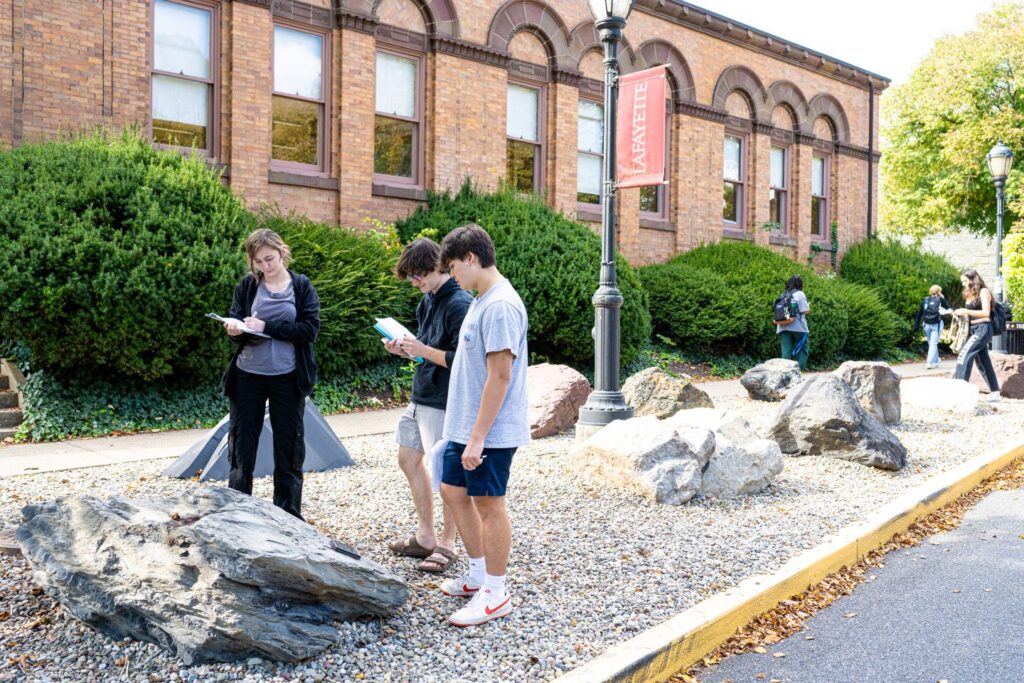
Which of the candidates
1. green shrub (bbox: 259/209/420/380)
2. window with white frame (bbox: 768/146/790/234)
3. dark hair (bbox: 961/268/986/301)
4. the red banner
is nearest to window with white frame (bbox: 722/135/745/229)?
window with white frame (bbox: 768/146/790/234)

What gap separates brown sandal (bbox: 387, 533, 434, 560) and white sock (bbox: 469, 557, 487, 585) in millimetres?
683

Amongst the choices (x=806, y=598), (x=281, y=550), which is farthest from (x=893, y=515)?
(x=281, y=550)

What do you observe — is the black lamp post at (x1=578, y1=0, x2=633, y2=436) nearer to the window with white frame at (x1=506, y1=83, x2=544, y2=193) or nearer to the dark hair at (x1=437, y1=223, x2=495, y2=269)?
the dark hair at (x1=437, y1=223, x2=495, y2=269)

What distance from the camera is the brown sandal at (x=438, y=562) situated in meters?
4.73

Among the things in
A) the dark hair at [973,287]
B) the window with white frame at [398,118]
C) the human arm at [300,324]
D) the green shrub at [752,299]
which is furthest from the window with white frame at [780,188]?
the human arm at [300,324]

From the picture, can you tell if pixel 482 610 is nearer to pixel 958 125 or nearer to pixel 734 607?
pixel 734 607

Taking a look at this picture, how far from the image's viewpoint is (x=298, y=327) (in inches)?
202

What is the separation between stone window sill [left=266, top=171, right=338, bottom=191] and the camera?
534 inches

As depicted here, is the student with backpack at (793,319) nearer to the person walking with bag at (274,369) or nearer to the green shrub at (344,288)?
the green shrub at (344,288)

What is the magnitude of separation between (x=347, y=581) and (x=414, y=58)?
13.0m

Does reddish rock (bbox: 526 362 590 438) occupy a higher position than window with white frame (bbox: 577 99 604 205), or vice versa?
window with white frame (bbox: 577 99 604 205)

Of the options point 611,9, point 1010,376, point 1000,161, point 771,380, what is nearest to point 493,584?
point 611,9

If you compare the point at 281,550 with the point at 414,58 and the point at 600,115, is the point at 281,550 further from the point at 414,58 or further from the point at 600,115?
the point at 600,115

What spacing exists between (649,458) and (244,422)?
2.93 metres
